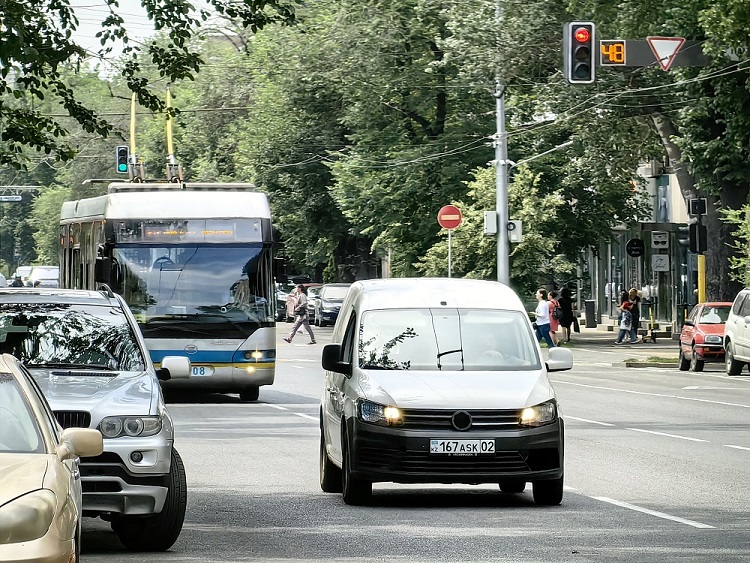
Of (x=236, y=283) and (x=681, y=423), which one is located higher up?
(x=236, y=283)

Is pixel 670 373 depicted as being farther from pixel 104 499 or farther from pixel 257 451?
pixel 104 499

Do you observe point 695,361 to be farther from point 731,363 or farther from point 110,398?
point 110,398

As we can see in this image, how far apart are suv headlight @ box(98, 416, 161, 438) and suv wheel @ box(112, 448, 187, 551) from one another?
31 cm

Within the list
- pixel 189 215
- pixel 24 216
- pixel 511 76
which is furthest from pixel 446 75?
pixel 24 216

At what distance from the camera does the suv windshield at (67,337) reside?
12023 mm

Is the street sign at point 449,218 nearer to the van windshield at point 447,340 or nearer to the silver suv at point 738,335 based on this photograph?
the silver suv at point 738,335

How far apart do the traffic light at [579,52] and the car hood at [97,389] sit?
16490 mm

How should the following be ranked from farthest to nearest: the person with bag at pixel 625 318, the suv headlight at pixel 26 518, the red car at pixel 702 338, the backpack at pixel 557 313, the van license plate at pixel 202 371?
the person with bag at pixel 625 318 < the backpack at pixel 557 313 < the red car at pixel 702 338 < the van license plate at pixel 202 371 < the suv headlight at pixel 26 518

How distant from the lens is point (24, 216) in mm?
162125

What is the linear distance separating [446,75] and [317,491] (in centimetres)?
4446

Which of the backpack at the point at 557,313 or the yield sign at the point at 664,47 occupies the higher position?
the yield sign at the point at 664,47

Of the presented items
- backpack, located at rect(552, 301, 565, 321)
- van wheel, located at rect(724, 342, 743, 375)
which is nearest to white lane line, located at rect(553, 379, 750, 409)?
van wheel, located at rect(724, 342, 743, 375)

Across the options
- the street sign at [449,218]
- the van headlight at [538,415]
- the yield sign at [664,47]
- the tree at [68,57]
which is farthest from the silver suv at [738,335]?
the van headlight at [538,415]

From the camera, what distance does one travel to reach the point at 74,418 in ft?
35.9
